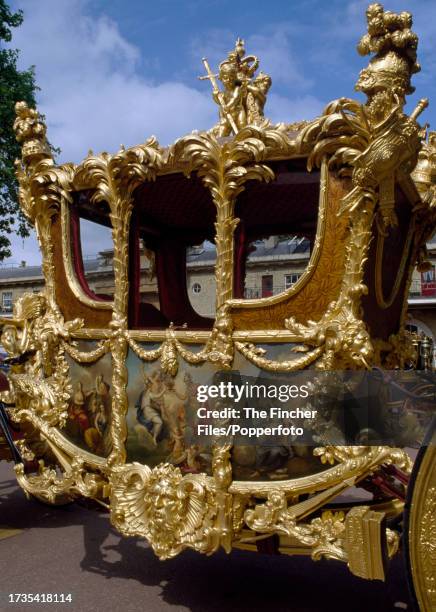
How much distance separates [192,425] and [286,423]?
60 centimetres

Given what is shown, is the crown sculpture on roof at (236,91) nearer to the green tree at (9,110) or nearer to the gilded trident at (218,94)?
the gilded trident at (218,94)

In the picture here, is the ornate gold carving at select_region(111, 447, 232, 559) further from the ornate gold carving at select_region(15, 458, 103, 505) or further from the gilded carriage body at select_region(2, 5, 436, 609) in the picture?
the ornate gold carving at select_region(15, 458, 103, 505)

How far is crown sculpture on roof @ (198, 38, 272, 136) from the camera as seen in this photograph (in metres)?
3.83

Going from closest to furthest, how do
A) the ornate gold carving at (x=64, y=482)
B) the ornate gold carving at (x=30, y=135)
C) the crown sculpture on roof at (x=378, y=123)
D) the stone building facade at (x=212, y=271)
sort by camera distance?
the crown sculpture on roof at (x=378, y=123)
the ornate gold carving at (x=64, y=482)
the ornate gold carving at (x=30, y=135)
the stone building facade at (x=212, y=271)

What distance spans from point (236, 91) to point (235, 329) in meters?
1.59

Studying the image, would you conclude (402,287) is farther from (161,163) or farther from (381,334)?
(161,163)

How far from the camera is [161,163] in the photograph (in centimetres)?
358

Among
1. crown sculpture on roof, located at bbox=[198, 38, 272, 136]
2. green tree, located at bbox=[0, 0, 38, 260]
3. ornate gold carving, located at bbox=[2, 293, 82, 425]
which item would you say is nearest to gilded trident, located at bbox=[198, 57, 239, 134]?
crown sculpture on roof, located at bbox=[198, 38, 272, 136]

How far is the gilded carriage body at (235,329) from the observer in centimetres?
304

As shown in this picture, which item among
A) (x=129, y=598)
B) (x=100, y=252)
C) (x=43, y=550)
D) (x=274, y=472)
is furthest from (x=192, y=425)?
(x=43, y=550)

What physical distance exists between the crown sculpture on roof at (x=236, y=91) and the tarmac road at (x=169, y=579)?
2956 mm

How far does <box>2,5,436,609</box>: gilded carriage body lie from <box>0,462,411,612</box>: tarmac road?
49 centimetres

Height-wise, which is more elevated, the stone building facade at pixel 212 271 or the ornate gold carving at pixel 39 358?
the stone building facade at pixel 212 271

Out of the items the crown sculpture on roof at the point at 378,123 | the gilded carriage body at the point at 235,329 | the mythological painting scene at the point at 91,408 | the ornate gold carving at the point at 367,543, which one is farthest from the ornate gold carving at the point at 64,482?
the crown sculpture on roof at the point at 378,123
